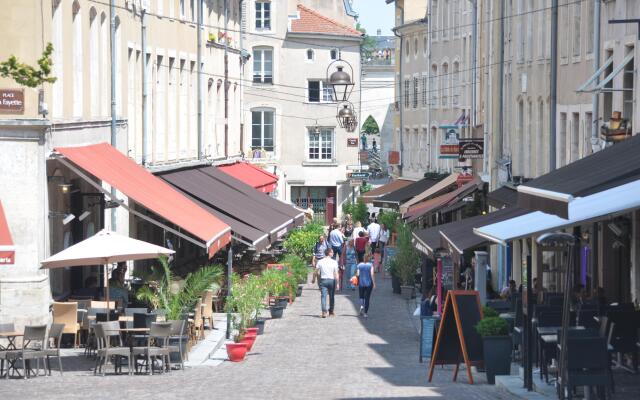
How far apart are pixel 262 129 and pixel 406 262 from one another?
36.0 meters

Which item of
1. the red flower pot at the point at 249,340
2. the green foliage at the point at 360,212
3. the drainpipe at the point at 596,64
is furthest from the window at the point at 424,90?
the red flower pot at the point at 249,340

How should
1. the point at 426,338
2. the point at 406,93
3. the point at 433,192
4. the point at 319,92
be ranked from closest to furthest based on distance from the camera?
the point at 426,338 < the point at 433,192 < the point at 406,93 < the point at 319,92

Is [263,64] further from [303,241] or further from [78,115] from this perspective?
[78,115]

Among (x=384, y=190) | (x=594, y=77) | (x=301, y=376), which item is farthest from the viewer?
(x=384, y=190)

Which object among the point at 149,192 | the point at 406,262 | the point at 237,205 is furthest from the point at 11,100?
the point at 406,262

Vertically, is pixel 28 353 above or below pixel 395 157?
below

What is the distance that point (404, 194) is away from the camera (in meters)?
57.3

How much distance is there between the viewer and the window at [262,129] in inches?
2925

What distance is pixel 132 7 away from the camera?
112 ft

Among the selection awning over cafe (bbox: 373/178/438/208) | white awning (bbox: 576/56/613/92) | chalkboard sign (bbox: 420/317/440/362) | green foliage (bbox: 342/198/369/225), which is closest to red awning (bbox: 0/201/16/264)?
chalkboard sign (bbox: 420/317/440/362)

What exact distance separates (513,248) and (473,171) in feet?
33.8

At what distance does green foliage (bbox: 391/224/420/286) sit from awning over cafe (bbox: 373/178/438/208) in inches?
622

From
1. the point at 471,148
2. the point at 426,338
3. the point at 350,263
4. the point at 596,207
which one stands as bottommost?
the point at 426,338

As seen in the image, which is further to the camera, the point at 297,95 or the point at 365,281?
the point at 297,95
